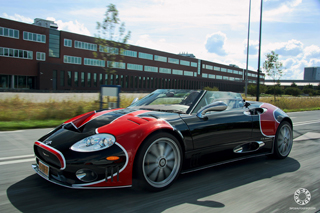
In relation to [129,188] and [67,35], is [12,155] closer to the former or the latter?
[129,188]

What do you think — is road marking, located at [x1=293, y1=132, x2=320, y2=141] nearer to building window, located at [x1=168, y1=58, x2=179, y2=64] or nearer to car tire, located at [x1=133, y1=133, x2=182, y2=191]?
car tire, located at [x1=133, y1=133, x2=182, y2=191]

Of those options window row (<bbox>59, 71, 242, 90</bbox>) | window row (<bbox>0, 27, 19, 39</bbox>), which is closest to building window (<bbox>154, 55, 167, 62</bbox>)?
window row (<bbox>59, 71, 242, 90</bbox>)

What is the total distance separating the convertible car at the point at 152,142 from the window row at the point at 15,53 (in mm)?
46712

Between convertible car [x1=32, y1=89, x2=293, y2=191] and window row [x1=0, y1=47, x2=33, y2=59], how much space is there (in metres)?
46.7

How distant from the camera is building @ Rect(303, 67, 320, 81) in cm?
13250

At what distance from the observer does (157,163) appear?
119 inches

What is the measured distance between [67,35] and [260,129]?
53494mm

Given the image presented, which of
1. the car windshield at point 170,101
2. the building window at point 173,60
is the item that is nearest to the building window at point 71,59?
the building window at point 173,60

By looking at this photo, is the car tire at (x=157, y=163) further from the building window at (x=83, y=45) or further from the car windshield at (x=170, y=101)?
the building window at (x=83, y=45)

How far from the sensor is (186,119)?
11.2 ft

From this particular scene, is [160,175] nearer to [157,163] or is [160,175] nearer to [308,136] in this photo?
[157,163]

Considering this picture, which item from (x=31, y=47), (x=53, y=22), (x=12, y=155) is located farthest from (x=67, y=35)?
(x=12, y=155)

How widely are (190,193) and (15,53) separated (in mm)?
48956

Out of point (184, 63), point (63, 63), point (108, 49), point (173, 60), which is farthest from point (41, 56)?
Answer: point (184, 63)
